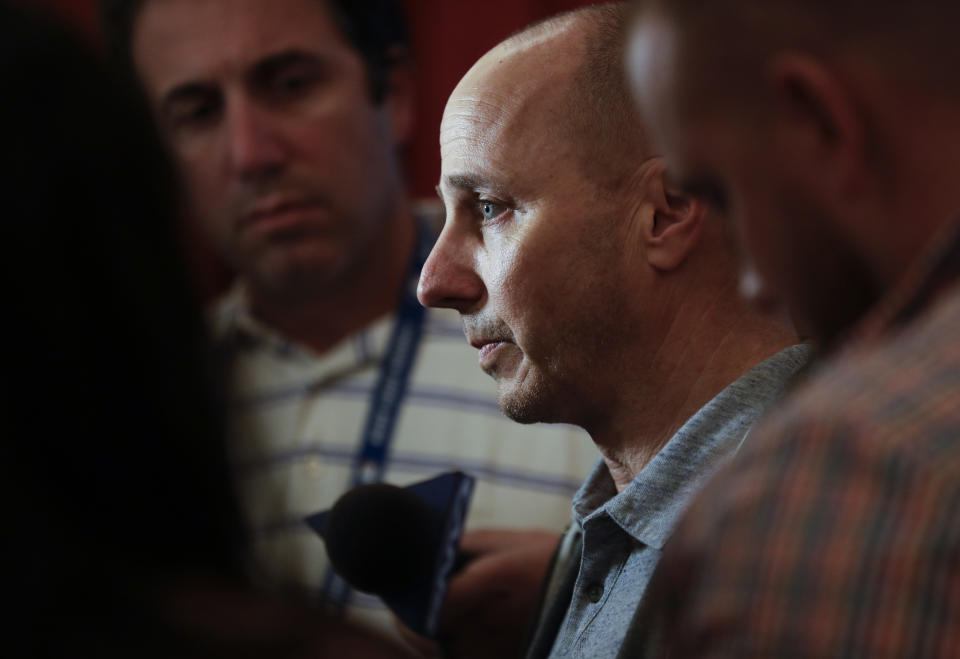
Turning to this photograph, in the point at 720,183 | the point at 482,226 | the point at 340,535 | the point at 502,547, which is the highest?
the point at 720,183

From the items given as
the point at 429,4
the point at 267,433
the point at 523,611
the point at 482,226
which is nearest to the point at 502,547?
the point at 523,611

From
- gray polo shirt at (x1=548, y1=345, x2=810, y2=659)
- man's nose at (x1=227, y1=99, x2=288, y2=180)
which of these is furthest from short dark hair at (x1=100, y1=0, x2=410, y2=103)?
gray polo shirt at (x1=548, y1=345, x2=810, y2=659)

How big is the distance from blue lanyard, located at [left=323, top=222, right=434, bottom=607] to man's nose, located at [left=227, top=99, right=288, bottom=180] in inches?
11.9

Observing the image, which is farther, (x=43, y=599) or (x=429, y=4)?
(x=429, y=4)

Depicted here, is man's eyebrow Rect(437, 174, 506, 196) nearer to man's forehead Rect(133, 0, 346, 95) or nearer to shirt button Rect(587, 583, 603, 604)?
shirt button Rect(587, 583, 603, 604)

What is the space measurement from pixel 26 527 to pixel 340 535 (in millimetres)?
590

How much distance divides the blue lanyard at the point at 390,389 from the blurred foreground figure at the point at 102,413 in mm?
1188

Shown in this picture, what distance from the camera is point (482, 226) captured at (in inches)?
44.9

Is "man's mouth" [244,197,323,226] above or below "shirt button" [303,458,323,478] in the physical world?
above

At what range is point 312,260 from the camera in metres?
2.01

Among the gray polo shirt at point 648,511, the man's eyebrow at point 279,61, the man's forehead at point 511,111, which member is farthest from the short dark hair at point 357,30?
the gray polo shirt at point 648,511

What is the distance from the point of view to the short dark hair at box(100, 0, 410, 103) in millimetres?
2092

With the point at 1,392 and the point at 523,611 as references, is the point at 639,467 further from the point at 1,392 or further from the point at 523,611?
the point at 1,392

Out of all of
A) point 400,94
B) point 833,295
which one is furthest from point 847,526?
point 400,94
